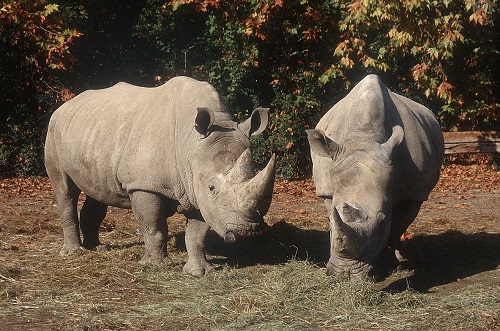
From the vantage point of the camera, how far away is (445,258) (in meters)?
9.01

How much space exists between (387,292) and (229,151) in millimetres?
1951

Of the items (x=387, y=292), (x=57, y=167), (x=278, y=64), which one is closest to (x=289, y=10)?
(x=278, y=64)

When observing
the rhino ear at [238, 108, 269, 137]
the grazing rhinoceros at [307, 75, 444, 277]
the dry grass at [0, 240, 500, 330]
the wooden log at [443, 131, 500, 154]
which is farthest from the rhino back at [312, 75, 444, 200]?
the wooden log at [443, 131, 500, 154]

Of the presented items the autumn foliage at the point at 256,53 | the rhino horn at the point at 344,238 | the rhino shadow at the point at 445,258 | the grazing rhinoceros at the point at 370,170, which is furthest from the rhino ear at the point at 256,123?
the autumn foliage at the point at 256,53

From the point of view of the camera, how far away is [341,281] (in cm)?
697

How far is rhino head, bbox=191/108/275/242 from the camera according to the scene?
7.43 m

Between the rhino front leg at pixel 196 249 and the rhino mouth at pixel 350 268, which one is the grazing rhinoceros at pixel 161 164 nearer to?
the rhino front leg at pixel 196 249

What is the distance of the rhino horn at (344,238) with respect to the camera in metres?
6.54

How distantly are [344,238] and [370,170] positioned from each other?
825 millimetres

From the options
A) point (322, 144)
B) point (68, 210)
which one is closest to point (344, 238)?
point (322, 144)

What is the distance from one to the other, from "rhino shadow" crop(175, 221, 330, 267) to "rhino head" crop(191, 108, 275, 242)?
39.6 inches

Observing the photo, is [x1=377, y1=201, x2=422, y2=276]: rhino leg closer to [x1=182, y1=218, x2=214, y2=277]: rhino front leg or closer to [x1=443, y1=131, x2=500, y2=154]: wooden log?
[x1=182, y1=218, x2=214, y2=277]: rhino front leg

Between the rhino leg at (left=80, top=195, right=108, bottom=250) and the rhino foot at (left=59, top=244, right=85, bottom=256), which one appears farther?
the rhino leg at (left=80, top=195, right=108, bottom=250)

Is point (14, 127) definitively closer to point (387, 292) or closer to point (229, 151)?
point (229, 151)
